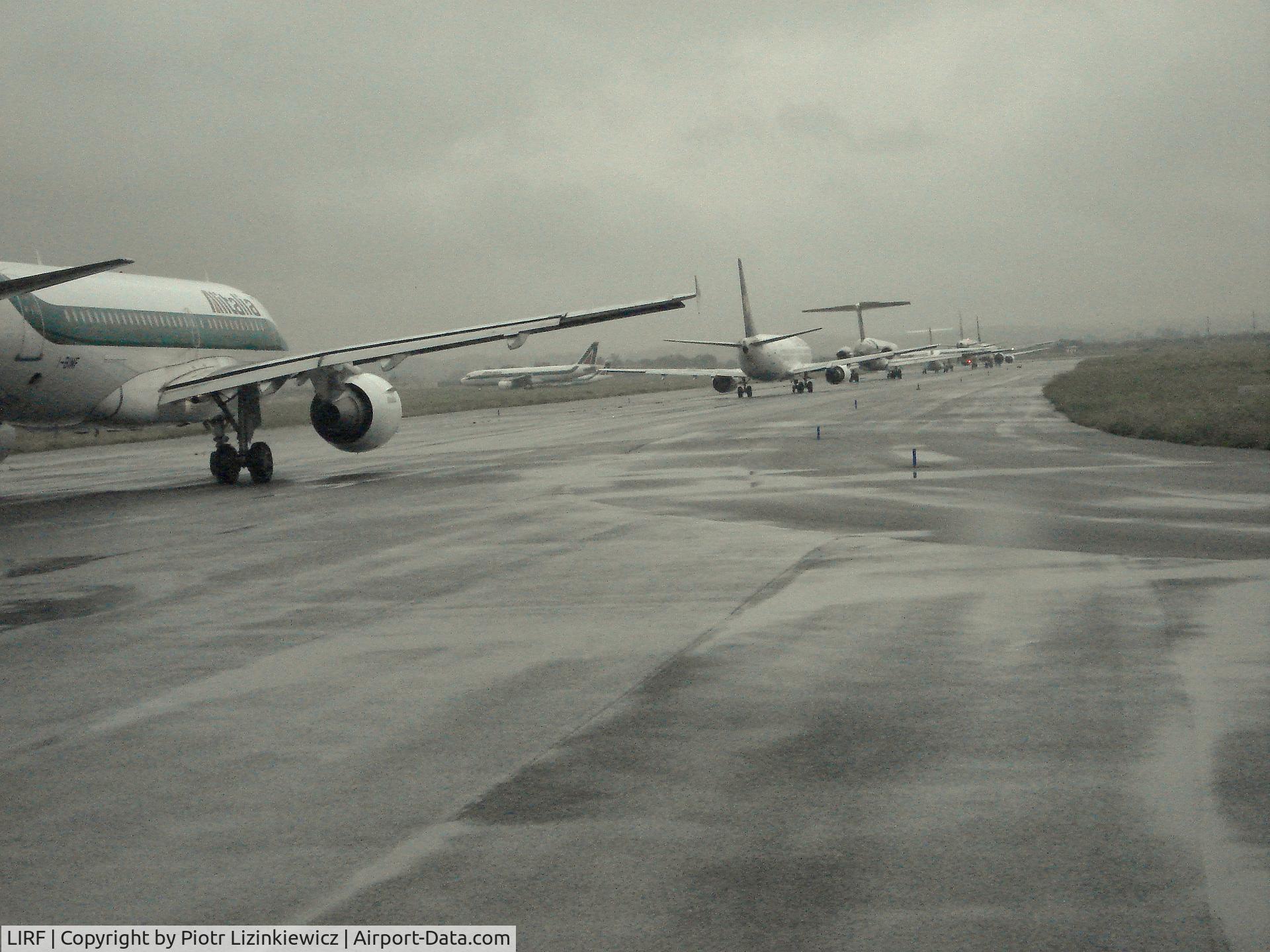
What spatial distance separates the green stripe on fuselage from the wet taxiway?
21.5 ft

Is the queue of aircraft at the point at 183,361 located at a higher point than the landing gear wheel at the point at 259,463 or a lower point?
higher

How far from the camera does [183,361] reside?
87.7 ft

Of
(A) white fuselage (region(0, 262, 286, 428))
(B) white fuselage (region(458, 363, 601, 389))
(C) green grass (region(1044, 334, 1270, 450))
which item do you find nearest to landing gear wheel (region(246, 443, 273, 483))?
(A) white fuselage (region(0, 262, 286, 428))

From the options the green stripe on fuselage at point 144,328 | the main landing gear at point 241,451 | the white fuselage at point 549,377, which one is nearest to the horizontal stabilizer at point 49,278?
the green stripe on fuselage at point 144,328

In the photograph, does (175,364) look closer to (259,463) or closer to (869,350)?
(259,463)

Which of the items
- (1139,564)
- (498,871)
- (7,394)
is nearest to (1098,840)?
(498,871)

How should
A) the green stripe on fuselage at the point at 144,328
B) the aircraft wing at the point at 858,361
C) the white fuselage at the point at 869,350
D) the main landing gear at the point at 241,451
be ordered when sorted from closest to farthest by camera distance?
the green stripe on fuselage at the point at 144,328 → the main landing gear at the point at 241,451 → the aircraft wing at the point at 858,361 → the white fuselage at the point at 869,350

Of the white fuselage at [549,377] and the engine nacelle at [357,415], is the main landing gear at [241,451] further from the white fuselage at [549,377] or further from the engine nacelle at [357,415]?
the white fuselage at [549,377]

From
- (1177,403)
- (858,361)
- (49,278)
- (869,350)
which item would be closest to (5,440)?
(49,278)

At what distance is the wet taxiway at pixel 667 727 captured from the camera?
4922 mm

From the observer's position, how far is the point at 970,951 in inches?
173

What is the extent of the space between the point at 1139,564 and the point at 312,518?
38.8ft

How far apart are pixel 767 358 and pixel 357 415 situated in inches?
2087

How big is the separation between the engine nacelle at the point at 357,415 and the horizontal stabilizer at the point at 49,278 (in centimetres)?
708
